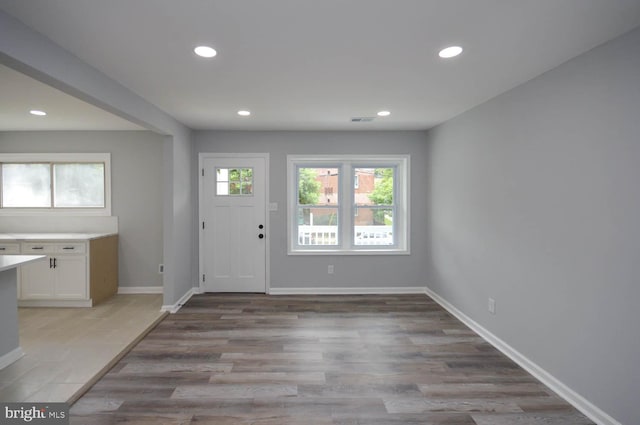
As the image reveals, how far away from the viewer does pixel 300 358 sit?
9.56ft

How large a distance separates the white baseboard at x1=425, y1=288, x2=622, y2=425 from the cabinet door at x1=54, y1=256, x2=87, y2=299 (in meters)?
4.60

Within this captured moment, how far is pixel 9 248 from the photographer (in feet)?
13.3

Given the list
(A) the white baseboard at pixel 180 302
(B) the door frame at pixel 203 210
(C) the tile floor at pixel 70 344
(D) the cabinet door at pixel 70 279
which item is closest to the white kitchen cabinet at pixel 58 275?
(D) the cabinet door at pixel 70 279

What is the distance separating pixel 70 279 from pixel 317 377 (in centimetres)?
346

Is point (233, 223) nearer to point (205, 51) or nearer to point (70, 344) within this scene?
point (70, 344)

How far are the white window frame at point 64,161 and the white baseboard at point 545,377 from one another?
498 centimetres

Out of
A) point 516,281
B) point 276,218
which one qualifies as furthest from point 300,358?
point 276,218

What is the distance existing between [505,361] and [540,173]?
1629mm

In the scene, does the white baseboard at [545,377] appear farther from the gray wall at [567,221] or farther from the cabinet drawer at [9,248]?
the cabinet drawer at [9,248]

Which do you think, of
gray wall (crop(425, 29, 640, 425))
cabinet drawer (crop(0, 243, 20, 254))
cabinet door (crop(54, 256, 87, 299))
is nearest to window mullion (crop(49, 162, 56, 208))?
cabinet drawer (crop(0, 243, 20, 254))

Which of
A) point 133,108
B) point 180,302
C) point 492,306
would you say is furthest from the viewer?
point 180,302

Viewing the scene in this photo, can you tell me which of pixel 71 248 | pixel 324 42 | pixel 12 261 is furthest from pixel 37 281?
pixel 324 42

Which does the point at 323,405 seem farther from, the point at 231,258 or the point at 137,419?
the point at 231,258

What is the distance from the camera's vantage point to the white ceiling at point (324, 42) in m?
1.70
